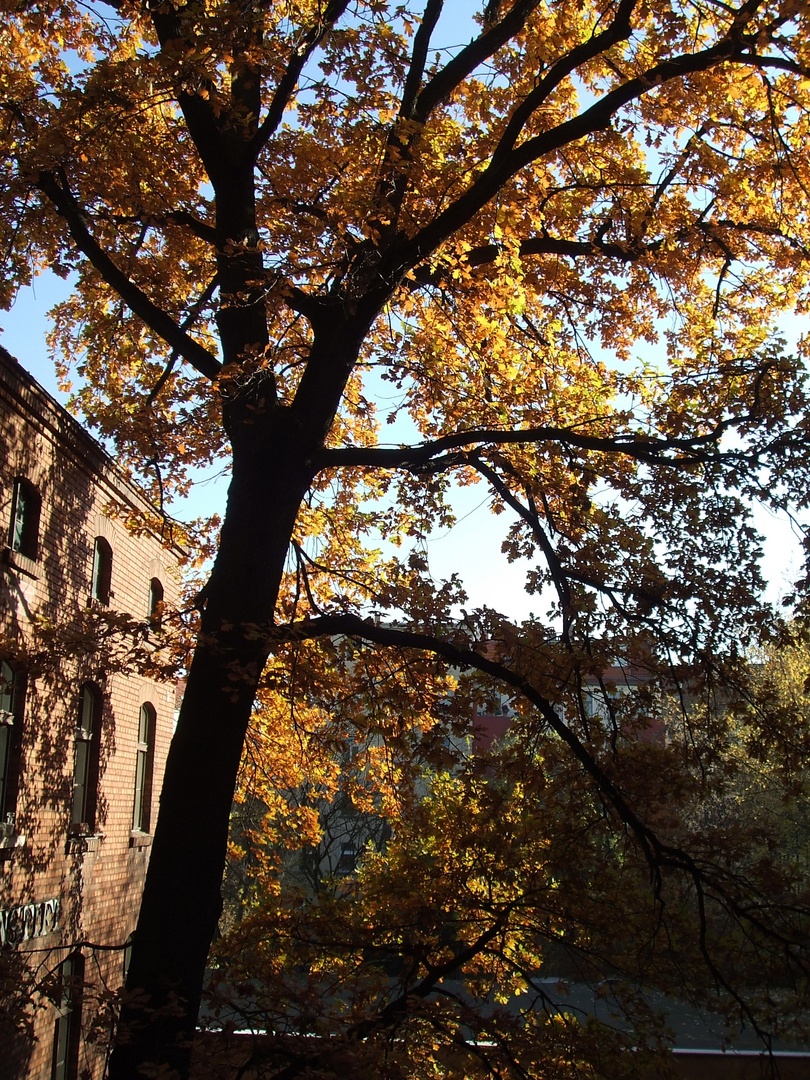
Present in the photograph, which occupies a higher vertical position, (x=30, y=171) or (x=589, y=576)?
(x=30, y=171)

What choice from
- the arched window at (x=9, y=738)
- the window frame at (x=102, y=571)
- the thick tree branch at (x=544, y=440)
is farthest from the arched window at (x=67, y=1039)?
the thick tree branch at (x=544, y=440)

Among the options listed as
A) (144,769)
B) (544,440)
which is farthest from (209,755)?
(144,769)

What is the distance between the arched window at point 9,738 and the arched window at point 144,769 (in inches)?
200

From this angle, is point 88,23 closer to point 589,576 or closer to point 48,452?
point 48,452

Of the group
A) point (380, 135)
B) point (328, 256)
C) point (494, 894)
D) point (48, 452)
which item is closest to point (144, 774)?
point (48, 452)

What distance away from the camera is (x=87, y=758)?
13688 millimetres

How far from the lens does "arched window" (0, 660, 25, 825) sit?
10.6 meters

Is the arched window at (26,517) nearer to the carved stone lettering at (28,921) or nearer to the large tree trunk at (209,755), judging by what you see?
the carved stone lettering at (28,921)

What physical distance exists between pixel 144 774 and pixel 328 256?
10.8 meters

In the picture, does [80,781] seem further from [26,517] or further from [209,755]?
[209,755]

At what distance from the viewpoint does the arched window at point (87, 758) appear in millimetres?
13227

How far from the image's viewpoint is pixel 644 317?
12367 millimetres

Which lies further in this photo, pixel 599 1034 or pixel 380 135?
pixel 380 135

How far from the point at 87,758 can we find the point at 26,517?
3.97m
